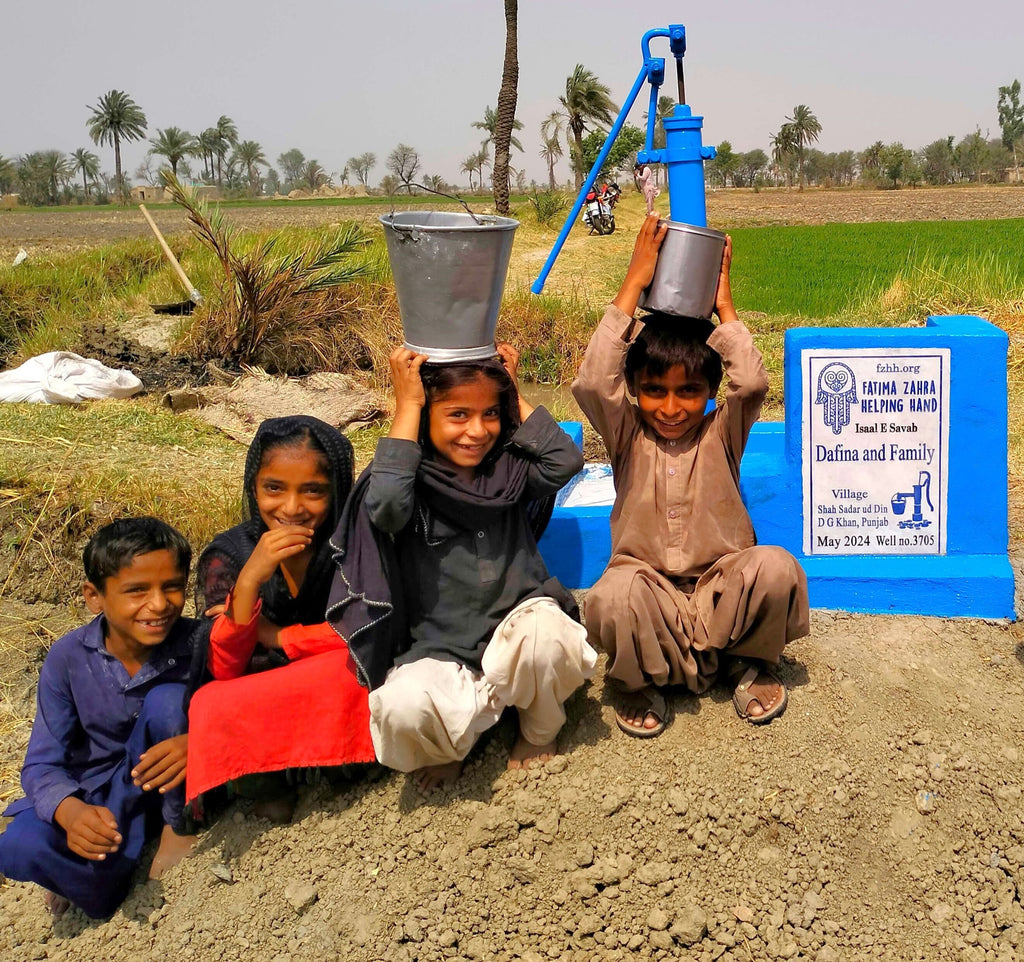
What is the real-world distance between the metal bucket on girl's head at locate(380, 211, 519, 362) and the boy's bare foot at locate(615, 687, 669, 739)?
0.98m

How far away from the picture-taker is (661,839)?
2.13 m

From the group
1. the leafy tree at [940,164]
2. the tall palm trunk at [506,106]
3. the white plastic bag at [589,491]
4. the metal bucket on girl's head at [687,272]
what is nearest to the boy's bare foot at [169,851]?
the white plastic bag at [589,491]

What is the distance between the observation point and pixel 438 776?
7.67 ft

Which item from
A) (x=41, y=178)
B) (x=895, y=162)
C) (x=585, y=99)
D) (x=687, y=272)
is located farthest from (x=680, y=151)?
(x=41, y=178)

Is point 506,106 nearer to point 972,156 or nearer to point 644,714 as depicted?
point 644,714

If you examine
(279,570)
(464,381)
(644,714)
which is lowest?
(644,714)

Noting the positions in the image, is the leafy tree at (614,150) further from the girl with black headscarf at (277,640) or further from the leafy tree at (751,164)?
the leafy tree at (751,164)

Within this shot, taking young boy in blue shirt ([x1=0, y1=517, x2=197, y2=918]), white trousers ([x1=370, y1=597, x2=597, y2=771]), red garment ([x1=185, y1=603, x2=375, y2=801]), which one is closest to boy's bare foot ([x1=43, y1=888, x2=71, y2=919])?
young boy in blue shirt ([x1=0, y1=517, x2=197, y2=918])

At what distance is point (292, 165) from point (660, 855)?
124857mm

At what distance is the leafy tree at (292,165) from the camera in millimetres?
114213

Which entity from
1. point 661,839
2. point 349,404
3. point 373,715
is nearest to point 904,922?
point 661,839

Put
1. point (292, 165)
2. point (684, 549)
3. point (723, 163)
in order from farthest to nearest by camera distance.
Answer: point (292, 165) → point (723, 163) → point (684, 549)

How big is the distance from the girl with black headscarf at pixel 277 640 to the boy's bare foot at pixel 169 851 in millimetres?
209

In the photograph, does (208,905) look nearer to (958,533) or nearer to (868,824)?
(868,824)
